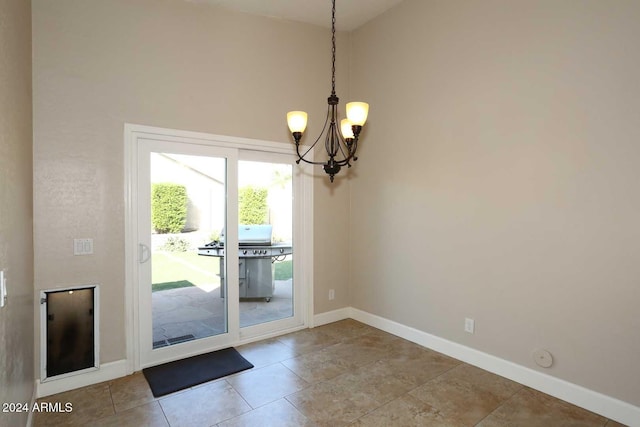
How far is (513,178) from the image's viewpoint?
2861 millimetres

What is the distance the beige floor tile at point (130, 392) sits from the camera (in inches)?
99.4

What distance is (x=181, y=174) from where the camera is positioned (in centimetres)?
331

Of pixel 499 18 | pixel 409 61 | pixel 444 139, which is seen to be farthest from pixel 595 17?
pixel 409 61

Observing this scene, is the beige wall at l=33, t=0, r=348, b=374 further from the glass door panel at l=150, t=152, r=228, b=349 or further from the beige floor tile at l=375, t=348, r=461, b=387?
the beige floor tile at l=375, t=348, r=461, b=387

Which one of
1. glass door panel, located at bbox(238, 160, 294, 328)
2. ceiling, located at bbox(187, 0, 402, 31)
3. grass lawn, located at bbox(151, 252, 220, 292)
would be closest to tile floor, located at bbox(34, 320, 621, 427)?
glass door panel, located at bbox(238, 160, 294, 328)

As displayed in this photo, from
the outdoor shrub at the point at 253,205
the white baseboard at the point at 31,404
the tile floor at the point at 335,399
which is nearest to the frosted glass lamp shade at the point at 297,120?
the outdoor shrub at the point at 253,205

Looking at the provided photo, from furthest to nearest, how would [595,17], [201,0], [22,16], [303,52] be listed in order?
1. [303,52]
2. [201,0]
3. [595,17]
4. [22,16]

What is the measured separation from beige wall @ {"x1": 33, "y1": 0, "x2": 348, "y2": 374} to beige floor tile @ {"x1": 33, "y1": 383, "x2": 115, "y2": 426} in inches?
11.8

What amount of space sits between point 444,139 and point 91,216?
334 centimetres

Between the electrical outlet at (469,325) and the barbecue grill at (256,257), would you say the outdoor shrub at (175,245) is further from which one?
the electrical outlet at (469,325)

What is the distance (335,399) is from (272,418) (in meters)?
0.52

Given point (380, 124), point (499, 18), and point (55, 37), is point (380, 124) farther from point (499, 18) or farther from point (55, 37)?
point (55, 37)

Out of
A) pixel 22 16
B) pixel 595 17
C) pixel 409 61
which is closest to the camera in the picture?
pixel 22 16

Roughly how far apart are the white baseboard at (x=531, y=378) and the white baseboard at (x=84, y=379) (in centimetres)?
279
